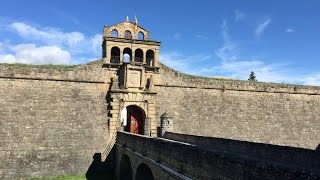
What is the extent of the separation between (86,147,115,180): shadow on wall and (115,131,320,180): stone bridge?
82cm

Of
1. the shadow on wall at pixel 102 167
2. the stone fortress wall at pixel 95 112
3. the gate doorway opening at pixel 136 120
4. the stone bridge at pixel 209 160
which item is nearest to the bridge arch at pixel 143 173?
the stone bridge at pixel 209 160

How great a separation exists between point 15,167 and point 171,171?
10.5 metres

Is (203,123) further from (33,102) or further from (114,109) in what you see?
(33,102)

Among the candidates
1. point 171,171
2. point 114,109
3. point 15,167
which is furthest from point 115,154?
point 171,171

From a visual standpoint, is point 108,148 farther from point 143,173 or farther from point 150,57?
point 150,57

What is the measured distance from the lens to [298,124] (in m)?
24.9

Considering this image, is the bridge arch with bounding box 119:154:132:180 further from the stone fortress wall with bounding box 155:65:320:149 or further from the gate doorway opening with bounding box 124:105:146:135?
the stone fortress wall with bounding box 155:65:320:149

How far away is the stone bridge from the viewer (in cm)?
604

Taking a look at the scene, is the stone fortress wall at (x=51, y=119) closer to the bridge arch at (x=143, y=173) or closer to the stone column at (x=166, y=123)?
the stone column at (x=166, y=123)

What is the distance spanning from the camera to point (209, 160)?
7797mm

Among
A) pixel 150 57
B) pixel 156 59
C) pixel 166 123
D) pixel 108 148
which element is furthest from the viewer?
pixel 150 57

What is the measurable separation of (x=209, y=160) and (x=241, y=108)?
54.4 ft

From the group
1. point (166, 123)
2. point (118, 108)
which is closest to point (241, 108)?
point (166, 123)

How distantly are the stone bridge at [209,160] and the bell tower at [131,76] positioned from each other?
2.26m
